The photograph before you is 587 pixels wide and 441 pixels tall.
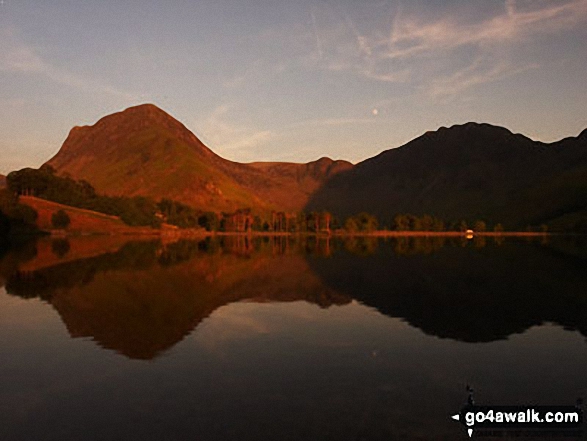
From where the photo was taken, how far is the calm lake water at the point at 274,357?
16.5 m

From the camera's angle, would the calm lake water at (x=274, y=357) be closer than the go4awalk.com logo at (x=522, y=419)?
No

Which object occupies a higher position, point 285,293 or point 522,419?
point 522,419

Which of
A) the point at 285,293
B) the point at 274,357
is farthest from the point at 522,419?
the point at 285,293

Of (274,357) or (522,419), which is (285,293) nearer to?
(274,357)

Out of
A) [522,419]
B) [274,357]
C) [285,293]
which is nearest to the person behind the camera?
[522,419]

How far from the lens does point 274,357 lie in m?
25.1

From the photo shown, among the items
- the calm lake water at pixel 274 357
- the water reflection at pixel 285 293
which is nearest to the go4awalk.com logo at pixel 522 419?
the calm lake water at pixel 274 357

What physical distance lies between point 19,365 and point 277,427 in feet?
48.9

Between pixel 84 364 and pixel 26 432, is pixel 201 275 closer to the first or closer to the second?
pixel 84 364

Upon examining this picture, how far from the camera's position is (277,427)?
15.9m

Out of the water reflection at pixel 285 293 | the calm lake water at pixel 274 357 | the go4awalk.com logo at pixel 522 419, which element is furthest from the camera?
the water reflection at pixel 285 293

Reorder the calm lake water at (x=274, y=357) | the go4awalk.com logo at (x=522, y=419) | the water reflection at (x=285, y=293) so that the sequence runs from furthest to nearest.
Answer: the water reflection at (x=285, y=293), the calm lake water at (x=274, y=357), the go4awalk.com logo at (x=522, y=419)

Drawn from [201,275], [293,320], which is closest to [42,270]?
[201,275]

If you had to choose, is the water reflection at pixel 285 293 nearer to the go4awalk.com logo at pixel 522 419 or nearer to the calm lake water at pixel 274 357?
the calm lake water at pixel 274 357
